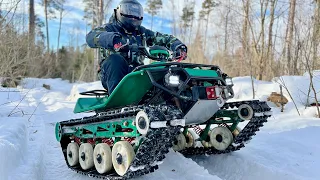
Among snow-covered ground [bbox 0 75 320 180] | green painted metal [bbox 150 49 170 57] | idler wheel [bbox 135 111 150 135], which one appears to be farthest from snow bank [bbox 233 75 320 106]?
idler wheel [bbox 135 111 150 135]

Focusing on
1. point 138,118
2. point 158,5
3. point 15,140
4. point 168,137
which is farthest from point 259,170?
point 158,5

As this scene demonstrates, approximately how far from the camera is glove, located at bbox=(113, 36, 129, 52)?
3.19 m

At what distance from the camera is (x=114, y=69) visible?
352cm

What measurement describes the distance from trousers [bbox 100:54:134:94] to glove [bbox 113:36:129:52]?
336 millimetres

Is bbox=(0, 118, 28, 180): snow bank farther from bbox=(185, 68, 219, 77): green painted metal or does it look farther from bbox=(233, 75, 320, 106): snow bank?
bbox=(233, 75, 320, 106): snow bank

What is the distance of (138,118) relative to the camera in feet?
8.84

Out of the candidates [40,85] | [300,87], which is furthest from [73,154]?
[40,85]

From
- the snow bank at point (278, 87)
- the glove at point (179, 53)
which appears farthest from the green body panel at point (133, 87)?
the snow bank at point (278, 87)

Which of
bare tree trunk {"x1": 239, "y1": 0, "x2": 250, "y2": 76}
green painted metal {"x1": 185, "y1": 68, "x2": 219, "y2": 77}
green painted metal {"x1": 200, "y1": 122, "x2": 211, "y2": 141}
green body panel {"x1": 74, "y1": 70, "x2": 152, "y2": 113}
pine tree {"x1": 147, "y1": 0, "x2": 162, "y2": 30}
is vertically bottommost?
green painted metal {"x1": 200, "y1": 122, "x2": 211, "y2": 141}

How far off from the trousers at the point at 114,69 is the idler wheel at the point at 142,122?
906 mm

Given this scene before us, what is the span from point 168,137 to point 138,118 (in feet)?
1.08

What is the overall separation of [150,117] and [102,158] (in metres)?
1.05

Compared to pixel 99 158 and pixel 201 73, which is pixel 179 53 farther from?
pixel 99 158

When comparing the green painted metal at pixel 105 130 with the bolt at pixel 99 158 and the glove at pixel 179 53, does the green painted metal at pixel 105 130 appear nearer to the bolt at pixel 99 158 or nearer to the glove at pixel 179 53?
the bolt at pixel 99 158
